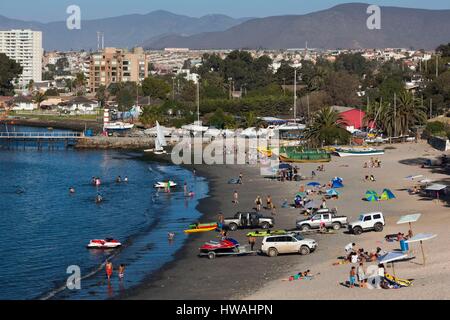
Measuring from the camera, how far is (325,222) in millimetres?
43375

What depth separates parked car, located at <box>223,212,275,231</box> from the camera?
45.2 meters

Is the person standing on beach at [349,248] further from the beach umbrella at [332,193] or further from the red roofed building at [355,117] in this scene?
the red roofed building at [355,117]

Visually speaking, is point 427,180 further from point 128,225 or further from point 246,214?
point 128,225

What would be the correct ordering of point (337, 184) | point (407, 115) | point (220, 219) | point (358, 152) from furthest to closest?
1. point (407, 115)
2. point (358, 152)
3. point (337, 184)
4. point (220, 219)

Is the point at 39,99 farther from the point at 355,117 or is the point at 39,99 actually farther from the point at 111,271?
the point at 111,271

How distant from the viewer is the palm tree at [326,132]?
85312 millimetres

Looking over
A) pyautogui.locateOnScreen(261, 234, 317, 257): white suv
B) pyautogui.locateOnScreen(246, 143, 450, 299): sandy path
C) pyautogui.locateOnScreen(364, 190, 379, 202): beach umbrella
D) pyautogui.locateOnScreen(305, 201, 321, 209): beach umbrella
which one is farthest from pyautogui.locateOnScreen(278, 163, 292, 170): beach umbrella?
pyautogui.locateOnScreen(261, 234, 317, 257): white suv

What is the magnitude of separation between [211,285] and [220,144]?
62.1 m

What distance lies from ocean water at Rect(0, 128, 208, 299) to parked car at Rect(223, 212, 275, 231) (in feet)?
8.31

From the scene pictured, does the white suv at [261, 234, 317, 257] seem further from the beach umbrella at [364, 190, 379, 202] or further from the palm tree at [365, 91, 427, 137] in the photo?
the palm tree at [365, 91, 427, 137]

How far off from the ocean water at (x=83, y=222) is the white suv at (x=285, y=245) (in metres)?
4.58

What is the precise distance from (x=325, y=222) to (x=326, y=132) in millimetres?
42625

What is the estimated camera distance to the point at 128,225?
49.0 metres

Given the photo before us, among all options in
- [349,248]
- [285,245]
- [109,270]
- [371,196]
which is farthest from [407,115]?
[109,270]
